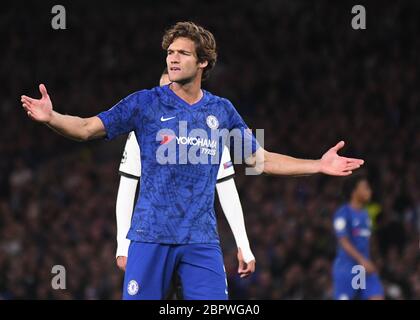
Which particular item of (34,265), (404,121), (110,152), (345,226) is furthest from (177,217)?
(110,152)

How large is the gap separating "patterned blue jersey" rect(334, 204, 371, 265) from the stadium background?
2.17m

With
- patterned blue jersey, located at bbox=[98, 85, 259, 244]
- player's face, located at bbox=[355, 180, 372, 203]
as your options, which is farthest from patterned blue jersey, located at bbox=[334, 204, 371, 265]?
patterned blue jersey, located at bbox=[98, 85, 259, 244]

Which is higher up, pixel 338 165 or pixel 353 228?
pixel 338 165

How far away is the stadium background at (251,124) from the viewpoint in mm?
13453

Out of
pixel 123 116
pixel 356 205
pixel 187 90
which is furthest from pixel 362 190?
pixel 123 116

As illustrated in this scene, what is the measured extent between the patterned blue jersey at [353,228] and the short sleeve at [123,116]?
5.10m

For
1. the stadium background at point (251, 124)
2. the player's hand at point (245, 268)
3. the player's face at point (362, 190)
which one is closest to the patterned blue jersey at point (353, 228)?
the player's face at point (362, 190)

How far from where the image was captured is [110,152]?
1759 centimetres

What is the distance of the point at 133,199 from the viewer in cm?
705

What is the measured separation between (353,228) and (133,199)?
12.9ft

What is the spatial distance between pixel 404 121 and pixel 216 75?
431 centimetres

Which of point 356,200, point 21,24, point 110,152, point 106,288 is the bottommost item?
point 106,288

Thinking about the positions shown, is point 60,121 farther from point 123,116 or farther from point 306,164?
point 306,164

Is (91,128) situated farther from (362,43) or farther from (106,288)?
(362,43)
